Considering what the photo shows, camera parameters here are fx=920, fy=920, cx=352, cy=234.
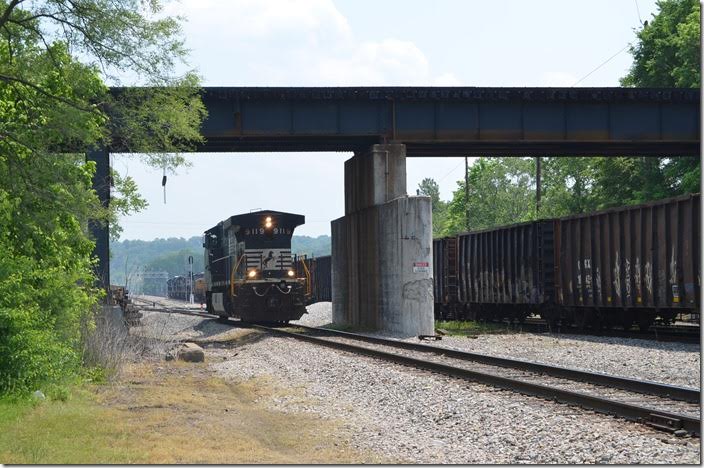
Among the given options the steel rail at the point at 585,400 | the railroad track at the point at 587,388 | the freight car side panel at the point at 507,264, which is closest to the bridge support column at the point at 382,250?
the freight car side panel at the point at 507,264

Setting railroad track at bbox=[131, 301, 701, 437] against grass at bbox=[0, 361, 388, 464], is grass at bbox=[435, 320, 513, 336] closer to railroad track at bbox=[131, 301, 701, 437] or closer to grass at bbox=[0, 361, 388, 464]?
railroad track at bbox=[131, 301, 701, 437]

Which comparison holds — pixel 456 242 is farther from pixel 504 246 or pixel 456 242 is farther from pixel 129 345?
pixel 129 345

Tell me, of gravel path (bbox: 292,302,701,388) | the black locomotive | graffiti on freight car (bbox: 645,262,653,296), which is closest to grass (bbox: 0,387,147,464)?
gravel path (bbox: 292,302,701,388)

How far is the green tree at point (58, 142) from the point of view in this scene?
46.6 feet

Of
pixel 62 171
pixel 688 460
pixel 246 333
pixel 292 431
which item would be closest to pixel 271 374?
pixel 62 171

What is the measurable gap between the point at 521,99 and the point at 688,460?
87.8 feet

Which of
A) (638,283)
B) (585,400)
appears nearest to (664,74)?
(638,283)

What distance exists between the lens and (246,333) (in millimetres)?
30781

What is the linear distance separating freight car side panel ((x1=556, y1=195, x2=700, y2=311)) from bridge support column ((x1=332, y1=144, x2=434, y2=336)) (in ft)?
14.4

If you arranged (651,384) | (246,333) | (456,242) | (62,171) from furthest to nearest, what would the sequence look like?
(456,242) → (246,333) → (62,171) → (651,384)

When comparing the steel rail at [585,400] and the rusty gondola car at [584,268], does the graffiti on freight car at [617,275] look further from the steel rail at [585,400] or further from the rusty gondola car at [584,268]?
the steel rail at [585,400]

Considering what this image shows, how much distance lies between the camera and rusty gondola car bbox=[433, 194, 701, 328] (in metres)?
22.6

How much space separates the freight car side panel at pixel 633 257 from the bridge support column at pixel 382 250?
4394 millimetres

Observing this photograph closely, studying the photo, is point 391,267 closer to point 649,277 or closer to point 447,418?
point 649,277
